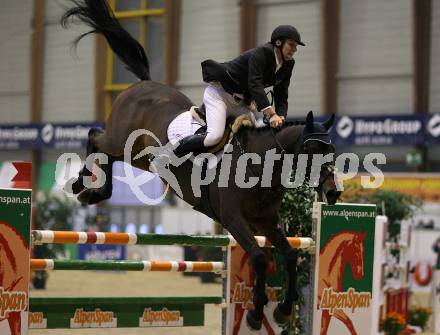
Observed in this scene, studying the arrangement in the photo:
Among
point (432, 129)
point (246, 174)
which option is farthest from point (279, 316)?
point (432, 129)

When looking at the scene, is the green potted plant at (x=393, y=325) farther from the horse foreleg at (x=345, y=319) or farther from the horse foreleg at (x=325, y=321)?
the horse foreleg at (x=325, y=321)

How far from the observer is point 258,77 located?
17.5ft

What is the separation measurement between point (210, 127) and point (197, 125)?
237mm

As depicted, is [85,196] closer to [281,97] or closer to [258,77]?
[281,97]

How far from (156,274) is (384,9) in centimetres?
752

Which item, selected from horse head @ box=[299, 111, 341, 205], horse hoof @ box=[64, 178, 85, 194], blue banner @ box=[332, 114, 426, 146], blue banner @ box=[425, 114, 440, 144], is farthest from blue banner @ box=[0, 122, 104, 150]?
horse head @ box=[299, 111, 341, 205]

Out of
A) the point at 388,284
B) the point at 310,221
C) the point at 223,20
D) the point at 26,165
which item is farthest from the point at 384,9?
the point at 26,165

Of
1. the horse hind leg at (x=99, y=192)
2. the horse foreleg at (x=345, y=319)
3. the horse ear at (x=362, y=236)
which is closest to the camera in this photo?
the horse foreleg at (x=345, y=319)

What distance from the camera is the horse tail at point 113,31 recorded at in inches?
262

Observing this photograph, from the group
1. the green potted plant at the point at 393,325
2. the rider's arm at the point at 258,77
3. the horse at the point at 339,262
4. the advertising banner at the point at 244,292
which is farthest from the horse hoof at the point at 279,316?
the green potted plant at the point at 393,325

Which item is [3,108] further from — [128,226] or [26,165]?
[26,165]

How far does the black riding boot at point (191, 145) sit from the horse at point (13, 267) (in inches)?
54.7

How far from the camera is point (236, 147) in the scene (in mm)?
5500

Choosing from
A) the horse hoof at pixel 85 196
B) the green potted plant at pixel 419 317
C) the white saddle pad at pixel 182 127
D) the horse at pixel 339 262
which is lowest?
the green potted plant at pixel 419 317
